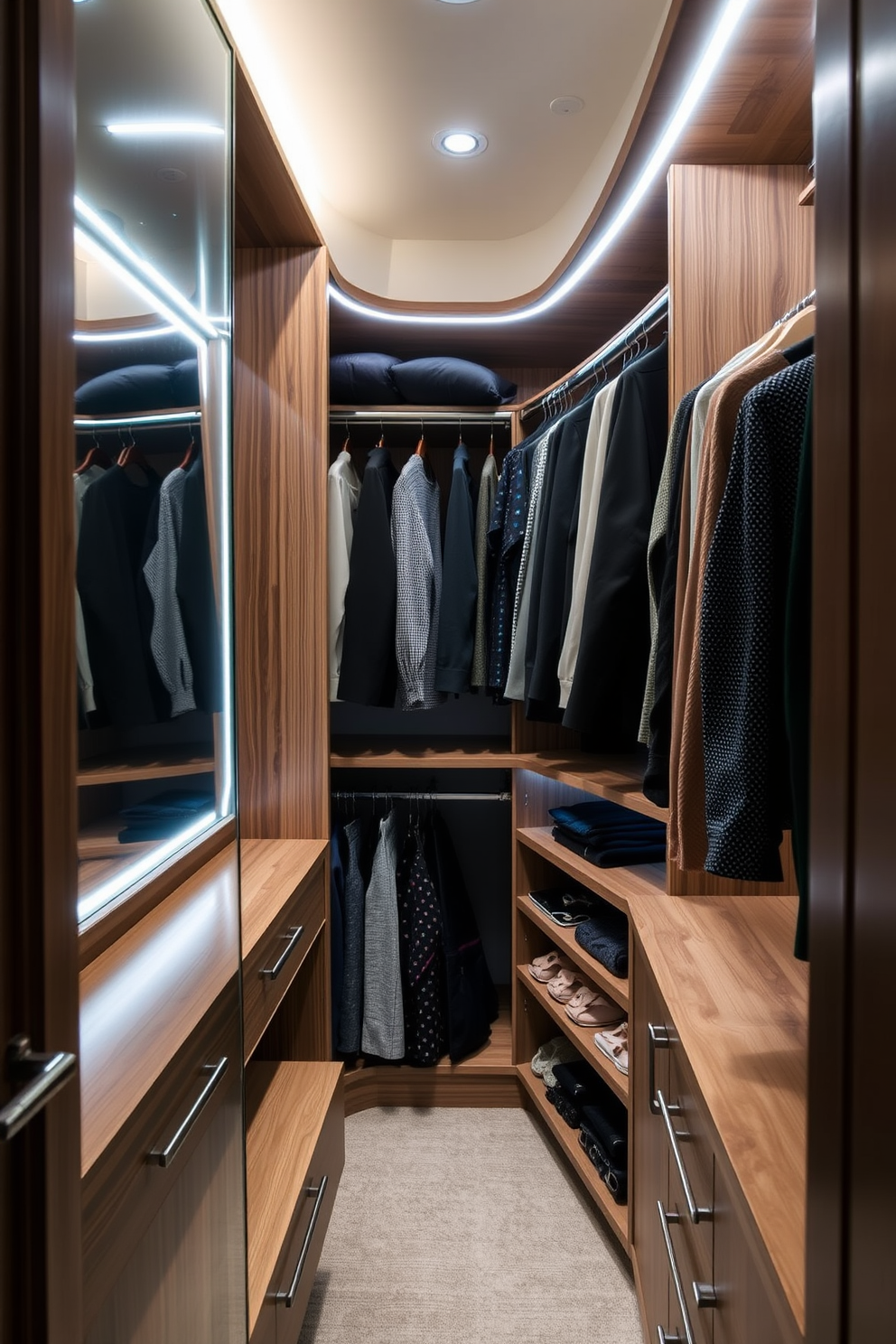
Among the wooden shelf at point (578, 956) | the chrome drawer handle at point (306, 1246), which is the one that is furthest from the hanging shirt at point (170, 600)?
the wooden shelf at point (578, 956)

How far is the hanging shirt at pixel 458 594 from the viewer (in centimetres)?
231

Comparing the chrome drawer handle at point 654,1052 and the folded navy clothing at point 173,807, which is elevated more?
the folded navy clothing at point 173,807

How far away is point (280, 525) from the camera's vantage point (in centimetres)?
206

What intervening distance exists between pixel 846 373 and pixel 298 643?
1735 mm

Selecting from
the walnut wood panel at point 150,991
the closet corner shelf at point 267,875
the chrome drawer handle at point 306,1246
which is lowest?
the chrome drawer handle at point 306,1246

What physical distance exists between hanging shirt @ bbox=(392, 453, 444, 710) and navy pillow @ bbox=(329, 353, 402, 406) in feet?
0.92

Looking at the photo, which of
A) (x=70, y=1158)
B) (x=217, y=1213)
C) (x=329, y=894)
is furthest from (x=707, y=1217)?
(x=329, y=894)

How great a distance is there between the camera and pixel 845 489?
1.50 feet

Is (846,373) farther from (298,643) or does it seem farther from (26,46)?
(298,643)

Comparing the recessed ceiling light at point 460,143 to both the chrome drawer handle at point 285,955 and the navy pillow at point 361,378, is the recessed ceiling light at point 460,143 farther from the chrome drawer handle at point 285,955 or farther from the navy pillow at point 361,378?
the chrome drawer handle at point 285,955

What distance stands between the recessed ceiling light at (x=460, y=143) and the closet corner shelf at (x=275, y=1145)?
7.45 feet

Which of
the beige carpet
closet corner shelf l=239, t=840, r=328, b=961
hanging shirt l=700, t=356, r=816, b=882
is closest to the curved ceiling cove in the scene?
hanging shirt l=700, t=356, r=816, b=882

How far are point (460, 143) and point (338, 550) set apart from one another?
1110 millimetres

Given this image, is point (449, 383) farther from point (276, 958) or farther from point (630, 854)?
point (276, 958)
